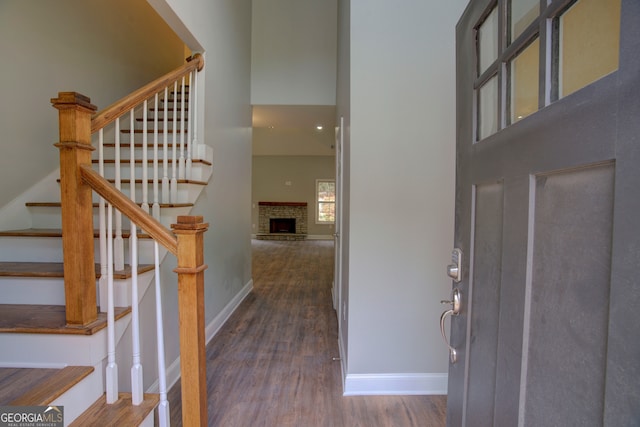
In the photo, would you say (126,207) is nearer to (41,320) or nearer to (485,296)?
(41,320)

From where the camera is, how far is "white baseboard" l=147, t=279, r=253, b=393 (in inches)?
83.5

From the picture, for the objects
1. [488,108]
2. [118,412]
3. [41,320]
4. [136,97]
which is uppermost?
[136,97]

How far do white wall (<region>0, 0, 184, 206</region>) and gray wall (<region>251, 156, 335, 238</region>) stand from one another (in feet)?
23.7

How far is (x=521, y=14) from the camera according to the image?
74 cm

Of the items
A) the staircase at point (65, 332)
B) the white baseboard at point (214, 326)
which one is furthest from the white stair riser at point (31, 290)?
the white baseboard at point (214, 326)

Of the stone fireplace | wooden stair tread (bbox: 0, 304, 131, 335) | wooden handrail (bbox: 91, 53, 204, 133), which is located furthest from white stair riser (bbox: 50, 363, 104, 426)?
the stone fireplace

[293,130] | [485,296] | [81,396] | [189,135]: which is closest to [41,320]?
[81,396]

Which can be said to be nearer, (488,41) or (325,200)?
(488,41)

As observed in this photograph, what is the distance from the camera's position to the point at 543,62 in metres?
0.62

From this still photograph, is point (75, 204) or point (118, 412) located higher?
point (75, 204)

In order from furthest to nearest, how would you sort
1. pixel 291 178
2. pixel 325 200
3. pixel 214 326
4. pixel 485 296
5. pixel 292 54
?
1. pixel 325 200
2. pixel 291 178
3. pixel 292 54
4. pixel 214 326
5. pixel 485 296

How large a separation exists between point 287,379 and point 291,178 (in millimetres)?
8679

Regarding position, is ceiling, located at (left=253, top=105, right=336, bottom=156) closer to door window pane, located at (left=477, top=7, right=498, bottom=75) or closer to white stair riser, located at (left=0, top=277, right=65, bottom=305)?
white stair riser, located at (left=0, top=277, right=65, bottom=305)

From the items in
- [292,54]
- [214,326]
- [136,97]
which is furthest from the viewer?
[292,54]
